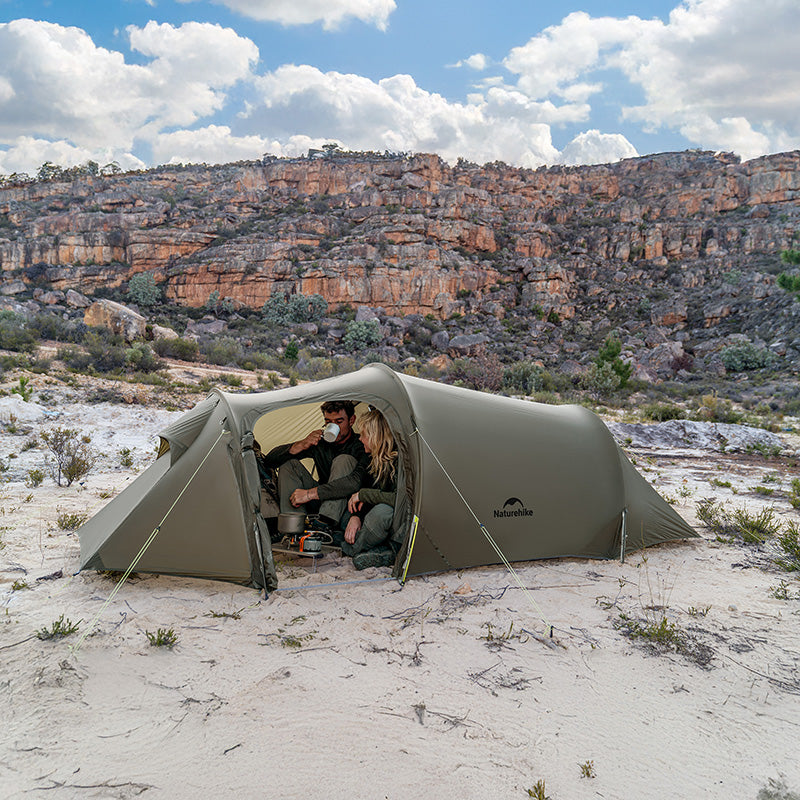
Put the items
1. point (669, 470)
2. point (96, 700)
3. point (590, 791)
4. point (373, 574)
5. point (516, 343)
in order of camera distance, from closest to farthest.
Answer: point (590, 791)
point (96, 700)
point (373, 574)
point (669, 470)
point (516, 343)

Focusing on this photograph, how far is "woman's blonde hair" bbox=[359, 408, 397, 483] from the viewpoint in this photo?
5098mm

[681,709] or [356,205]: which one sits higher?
[356,205]

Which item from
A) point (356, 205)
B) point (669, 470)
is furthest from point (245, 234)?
point (669, 470)

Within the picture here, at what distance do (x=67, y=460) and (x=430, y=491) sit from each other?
241 inches

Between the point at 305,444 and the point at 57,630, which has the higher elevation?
the point at 305,444

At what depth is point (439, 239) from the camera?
50.1 metres

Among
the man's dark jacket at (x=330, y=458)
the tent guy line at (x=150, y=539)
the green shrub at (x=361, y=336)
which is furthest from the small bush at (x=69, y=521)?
the green shrub at (x=361, y=336)

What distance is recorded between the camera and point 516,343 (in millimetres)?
39719

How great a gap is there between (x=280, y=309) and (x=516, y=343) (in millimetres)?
17715

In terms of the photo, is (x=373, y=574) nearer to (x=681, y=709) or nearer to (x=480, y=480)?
(x=480, y=480)

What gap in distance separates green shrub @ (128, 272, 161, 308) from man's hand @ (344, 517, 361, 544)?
42450 millimetres

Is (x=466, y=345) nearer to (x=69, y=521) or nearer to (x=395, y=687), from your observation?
(x=69, y=521)

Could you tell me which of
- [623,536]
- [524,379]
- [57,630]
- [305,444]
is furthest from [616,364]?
[57,630]

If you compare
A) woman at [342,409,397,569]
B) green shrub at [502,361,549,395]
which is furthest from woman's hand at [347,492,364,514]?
green shrub at [502,361,549,395]
